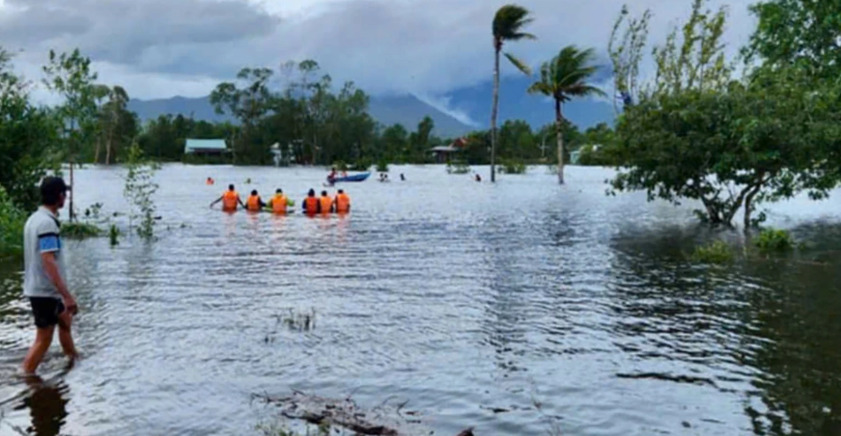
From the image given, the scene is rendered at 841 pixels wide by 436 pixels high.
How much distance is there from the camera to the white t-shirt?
24.1 ft

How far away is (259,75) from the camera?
12900 cm

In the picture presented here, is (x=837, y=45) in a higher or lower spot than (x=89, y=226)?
higher

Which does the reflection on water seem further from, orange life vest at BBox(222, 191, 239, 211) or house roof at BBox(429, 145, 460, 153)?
house roof at BBox(429, 145, 460, 153)

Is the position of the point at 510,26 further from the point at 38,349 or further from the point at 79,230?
the point at 38,349

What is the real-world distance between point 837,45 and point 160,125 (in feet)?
410

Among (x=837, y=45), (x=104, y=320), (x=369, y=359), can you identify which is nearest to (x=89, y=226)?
(x=104, y=320)

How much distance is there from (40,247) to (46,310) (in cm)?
74

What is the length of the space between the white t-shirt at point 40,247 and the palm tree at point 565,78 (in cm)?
5140

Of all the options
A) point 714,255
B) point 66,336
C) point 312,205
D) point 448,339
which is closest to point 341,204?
point 312,205

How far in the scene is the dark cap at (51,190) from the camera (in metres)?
7.26

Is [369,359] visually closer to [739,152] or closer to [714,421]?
[714,421]

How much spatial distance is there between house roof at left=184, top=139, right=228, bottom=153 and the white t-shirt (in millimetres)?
129492

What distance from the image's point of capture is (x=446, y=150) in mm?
134000

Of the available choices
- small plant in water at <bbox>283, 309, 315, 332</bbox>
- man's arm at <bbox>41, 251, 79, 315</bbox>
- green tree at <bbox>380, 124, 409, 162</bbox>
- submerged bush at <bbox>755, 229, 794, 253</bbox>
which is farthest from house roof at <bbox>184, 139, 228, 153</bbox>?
man's arm at <bbox>41, 251, 79, 315</bbox>
